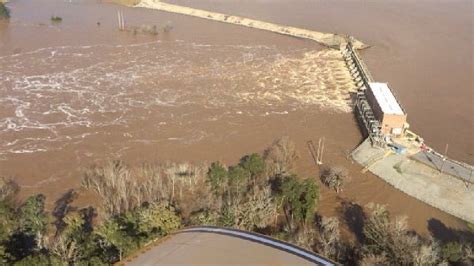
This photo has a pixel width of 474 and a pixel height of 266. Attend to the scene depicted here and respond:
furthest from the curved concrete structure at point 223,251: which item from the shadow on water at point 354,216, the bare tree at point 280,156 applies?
the bare tree at point 280,156

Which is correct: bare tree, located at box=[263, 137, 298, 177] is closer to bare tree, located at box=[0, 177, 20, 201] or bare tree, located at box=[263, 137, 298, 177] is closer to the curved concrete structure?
the curved concrete structure

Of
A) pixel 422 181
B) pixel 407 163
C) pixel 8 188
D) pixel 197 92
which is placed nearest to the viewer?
pixel 8 188

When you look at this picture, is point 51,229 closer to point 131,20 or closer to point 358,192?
point 358,192

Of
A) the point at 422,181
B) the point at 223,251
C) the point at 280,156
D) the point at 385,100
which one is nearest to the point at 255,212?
the point at 223,251

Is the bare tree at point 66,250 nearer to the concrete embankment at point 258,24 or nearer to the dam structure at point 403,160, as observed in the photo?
the dam structure at point 403,160

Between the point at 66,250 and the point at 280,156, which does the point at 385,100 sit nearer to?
the point at 280,156

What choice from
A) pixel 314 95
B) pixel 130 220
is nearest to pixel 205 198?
pixel 130 220

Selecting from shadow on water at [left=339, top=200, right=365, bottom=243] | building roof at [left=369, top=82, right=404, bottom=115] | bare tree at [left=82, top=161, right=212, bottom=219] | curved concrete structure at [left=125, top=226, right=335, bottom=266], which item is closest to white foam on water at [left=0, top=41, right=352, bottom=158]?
building roof at [left=369, top=82, right=404, bottom=115]
